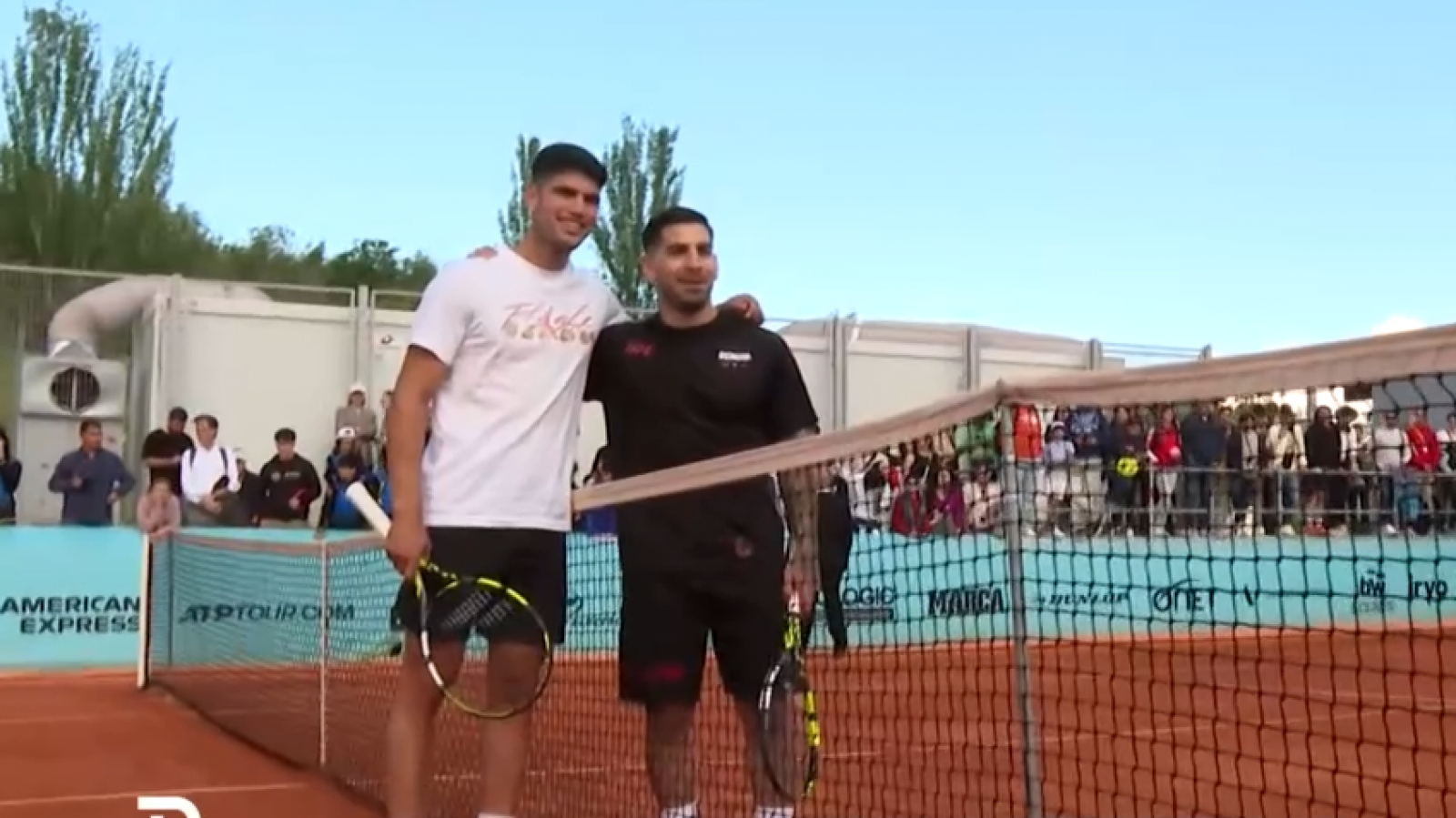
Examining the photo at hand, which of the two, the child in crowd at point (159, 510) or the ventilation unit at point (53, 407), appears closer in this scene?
the child in crowd at point (159, 510)

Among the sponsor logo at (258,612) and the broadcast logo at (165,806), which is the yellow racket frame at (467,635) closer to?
the broadcast logo at (165,806)

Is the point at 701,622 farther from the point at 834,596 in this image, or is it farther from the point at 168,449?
the point at 168,449

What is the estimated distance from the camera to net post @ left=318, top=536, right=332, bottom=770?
730cm

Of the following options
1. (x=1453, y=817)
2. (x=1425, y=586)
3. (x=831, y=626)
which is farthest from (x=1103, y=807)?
(x=1425, y=586)

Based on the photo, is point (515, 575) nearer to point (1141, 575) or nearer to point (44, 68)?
point (1141, 575)

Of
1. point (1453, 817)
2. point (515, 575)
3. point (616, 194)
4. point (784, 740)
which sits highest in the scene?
point (616, 194)

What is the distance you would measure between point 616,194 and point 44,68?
46.8ft

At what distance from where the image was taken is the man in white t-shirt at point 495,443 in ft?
11.8

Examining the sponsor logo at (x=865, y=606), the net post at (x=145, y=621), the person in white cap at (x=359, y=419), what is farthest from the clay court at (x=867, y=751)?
the person in white cap at (x=359, y=419)

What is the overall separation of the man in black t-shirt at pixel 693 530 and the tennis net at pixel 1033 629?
13 centimetres

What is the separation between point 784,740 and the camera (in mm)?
4113

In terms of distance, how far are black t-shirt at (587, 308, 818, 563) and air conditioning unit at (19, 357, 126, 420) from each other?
11924 mm

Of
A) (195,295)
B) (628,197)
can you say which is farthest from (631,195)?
(195,295)

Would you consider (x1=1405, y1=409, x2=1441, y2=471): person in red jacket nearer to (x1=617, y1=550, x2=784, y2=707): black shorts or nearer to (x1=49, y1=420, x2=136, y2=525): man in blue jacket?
(x1=617, y1=550, x2=784, y2=707): black shorts
